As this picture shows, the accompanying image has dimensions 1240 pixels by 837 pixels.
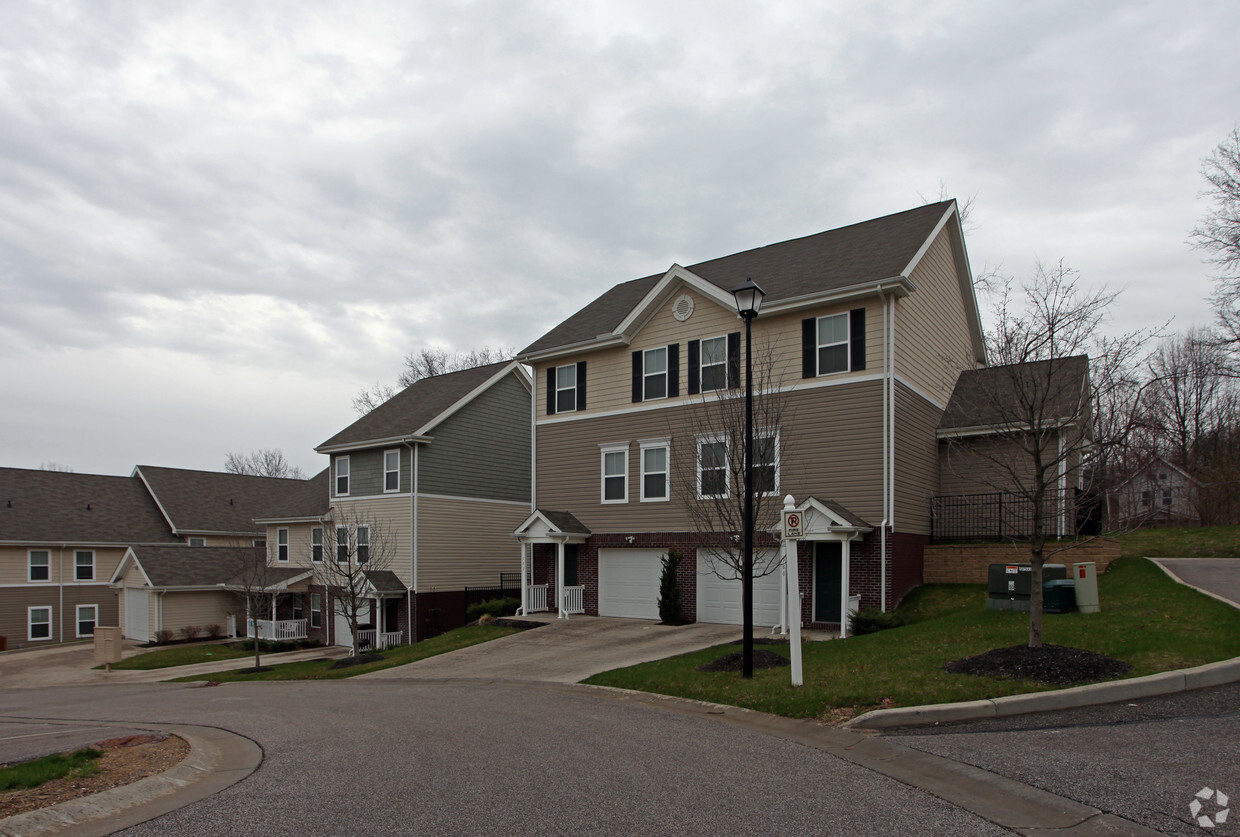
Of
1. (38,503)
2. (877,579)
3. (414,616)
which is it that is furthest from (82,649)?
(877,579)

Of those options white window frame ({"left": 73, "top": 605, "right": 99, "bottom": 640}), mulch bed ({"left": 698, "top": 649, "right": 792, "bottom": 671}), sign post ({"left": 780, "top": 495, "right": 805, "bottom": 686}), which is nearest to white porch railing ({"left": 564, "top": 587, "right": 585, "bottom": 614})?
mulch bed ({"left": 698, "top": 649, "right": 792, "bottom": 671})

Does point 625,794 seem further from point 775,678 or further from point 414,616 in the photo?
point 414,616

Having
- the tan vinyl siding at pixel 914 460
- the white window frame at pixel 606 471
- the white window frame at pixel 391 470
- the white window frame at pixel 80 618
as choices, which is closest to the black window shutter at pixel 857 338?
the tan vinyl siding at pixel 914 460

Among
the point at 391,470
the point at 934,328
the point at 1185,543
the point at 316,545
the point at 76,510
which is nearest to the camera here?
the point at 1185,543

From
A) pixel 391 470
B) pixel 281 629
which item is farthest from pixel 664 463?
pixel 281 629

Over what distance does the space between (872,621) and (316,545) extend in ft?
82.3

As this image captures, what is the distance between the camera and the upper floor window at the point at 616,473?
80.0 ft

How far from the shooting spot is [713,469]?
17.0 metres

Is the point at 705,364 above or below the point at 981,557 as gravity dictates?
above

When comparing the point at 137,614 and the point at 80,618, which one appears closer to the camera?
the point at 137,614

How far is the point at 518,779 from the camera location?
7.45m

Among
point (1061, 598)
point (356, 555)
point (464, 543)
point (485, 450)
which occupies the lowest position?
point (356, 555)

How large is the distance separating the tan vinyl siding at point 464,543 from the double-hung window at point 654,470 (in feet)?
33.0

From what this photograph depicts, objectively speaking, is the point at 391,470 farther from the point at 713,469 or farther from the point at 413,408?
the point at 713,469
